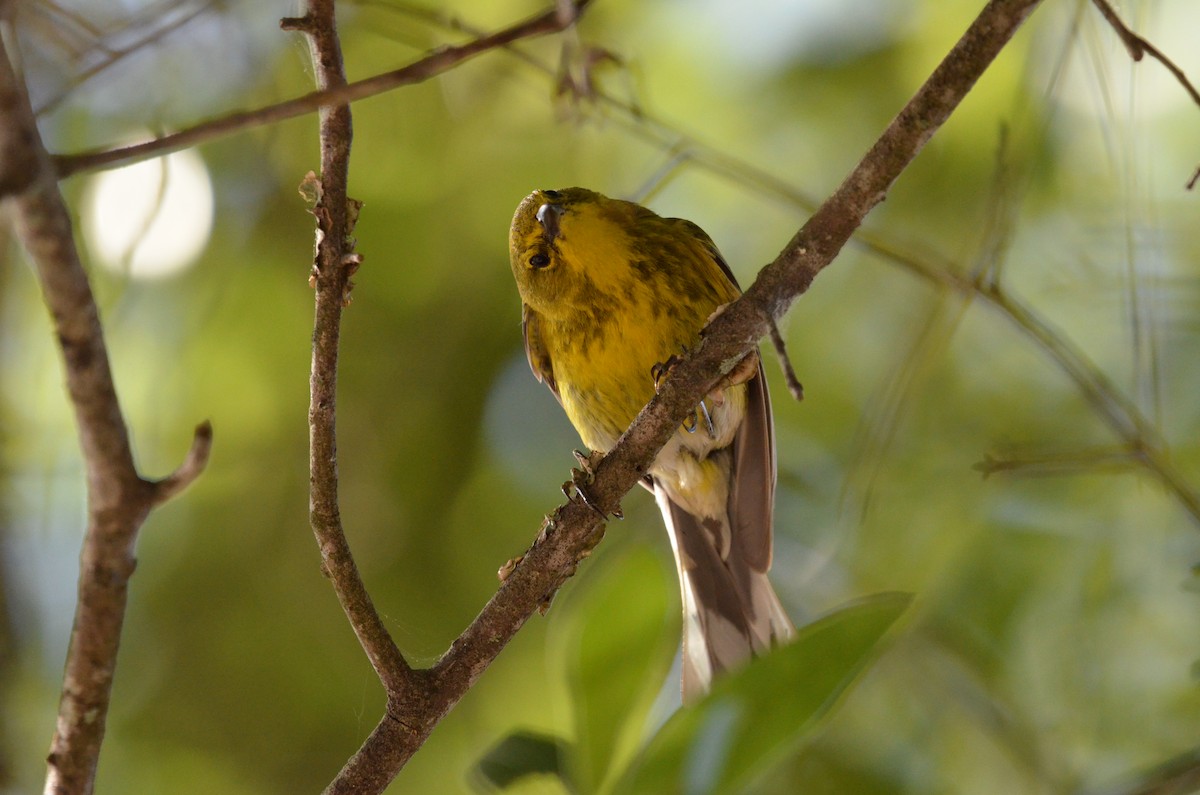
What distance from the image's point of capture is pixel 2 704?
143 inches

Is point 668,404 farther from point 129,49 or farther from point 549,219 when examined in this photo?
point 549,219

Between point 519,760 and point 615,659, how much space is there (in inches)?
9.3

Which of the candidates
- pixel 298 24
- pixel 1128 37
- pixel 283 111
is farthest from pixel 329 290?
pixel 1128 37

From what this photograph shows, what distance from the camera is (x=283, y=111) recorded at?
1.29 m

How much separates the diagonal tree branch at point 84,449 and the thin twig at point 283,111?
0.06 metres

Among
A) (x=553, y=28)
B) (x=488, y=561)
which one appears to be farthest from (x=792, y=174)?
(x=553, y=28)

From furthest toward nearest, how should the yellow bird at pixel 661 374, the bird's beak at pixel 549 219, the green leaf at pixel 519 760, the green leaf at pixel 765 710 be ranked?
the bird's beak at pixel 549 219, the yellow bird at pixel 661 374, the green leaf at pixel 519 760, the green leaf at pixel 765 710

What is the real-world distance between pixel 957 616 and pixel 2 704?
302 cm

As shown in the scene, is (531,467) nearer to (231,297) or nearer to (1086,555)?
(231,297)

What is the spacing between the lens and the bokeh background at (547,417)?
333cm

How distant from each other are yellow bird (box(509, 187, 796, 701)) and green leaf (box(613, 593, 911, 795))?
1.67 metres

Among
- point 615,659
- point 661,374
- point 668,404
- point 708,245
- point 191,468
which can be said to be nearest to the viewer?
point 191,468

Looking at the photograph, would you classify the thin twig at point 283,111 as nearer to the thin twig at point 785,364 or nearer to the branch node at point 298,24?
the branch node at point 298,24

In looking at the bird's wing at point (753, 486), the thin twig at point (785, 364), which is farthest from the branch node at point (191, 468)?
the bird's wing at point (753, 486)
